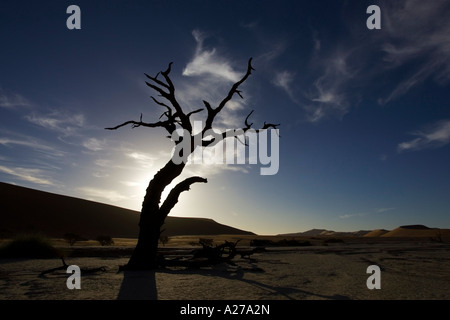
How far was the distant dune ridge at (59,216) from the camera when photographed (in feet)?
201

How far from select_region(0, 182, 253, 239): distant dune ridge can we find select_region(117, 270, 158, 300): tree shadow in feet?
174

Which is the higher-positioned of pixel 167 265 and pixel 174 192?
pixel 174 192

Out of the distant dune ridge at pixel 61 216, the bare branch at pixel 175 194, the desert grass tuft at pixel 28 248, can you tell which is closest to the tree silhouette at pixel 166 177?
the bare branch at pixel 175 194

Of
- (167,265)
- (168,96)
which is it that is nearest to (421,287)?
(167,265)

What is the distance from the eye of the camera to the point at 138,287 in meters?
6.56

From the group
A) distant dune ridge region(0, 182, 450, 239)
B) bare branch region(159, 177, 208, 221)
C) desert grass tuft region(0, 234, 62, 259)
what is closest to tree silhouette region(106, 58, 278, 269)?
bare branch region(159, 177, 208, 221)

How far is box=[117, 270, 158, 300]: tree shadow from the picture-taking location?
5.68 meters

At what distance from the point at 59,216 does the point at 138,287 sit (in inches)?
2957

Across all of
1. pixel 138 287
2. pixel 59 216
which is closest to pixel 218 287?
pixel 138 287

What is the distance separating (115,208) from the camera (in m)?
100

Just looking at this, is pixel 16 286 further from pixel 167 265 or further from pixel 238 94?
pixel 238 94

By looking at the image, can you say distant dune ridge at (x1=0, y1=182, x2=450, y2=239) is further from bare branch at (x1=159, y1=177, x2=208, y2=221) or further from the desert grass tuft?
→ bare branch at (x1=159, y1=177, x2=208, y2=221)

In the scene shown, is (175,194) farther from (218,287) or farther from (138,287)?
(218,287)
